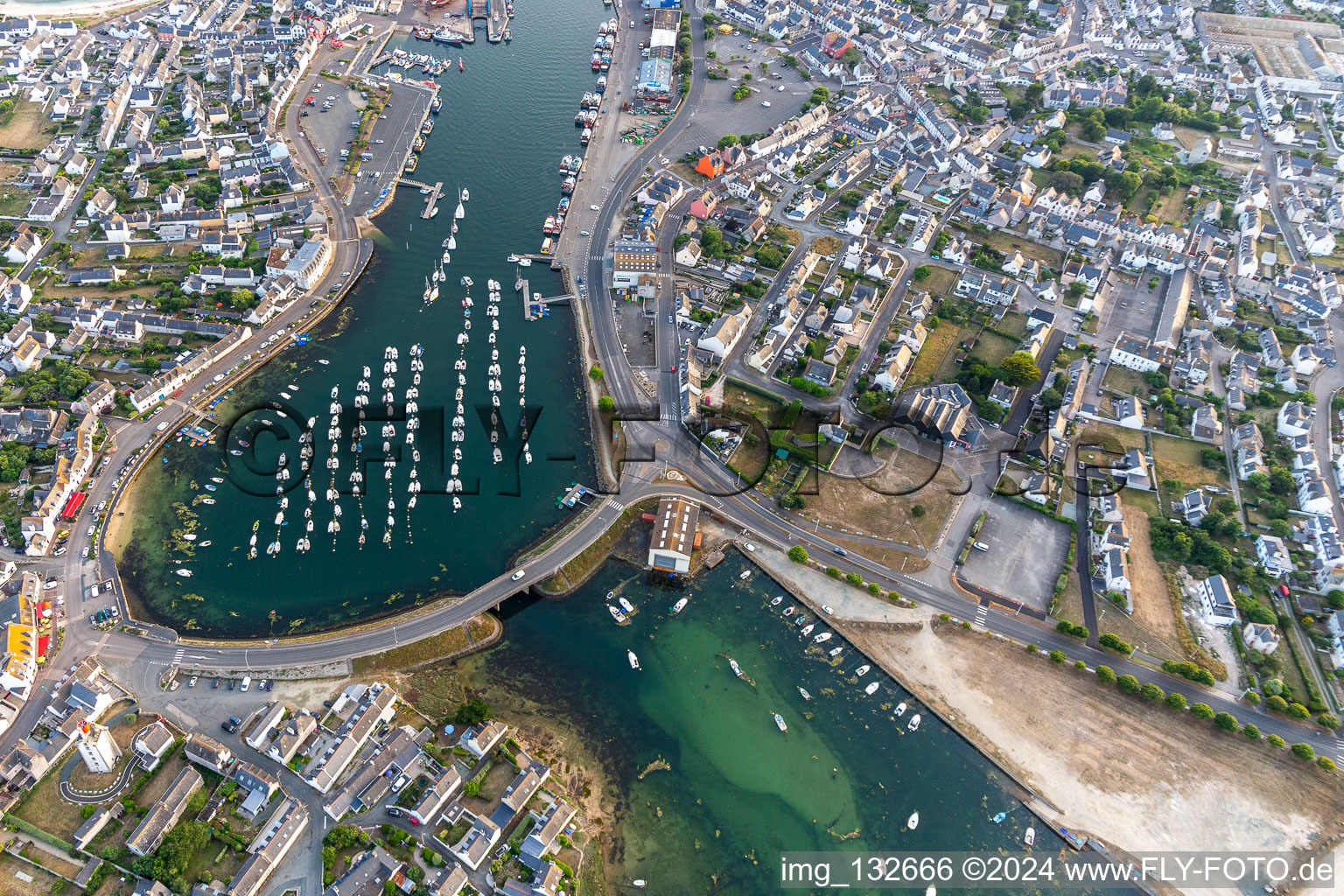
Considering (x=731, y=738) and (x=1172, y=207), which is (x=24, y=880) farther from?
(x=1172, y=207)

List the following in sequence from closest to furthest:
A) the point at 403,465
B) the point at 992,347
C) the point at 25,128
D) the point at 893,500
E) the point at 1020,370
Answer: the point at 893,500
the point at 403,465
the point at 1020,370
the point at 992,347
the point at 25,128

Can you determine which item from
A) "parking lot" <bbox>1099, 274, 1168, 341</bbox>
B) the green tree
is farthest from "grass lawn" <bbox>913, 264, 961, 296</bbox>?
"parking lot" <bbox>1099, 274, 1168, 341</bbox>

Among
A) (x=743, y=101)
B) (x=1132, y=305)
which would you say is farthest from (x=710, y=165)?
(x=1132, y=305)

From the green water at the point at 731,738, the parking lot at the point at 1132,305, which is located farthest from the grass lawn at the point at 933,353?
the green water at the point at 731,738

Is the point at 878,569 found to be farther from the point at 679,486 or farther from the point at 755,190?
the point at 755,190

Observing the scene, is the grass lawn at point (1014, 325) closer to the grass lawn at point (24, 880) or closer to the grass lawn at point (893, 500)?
the grass lawn at point (893, 500)

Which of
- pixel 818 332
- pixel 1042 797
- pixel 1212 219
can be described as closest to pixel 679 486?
pixel 818 332
